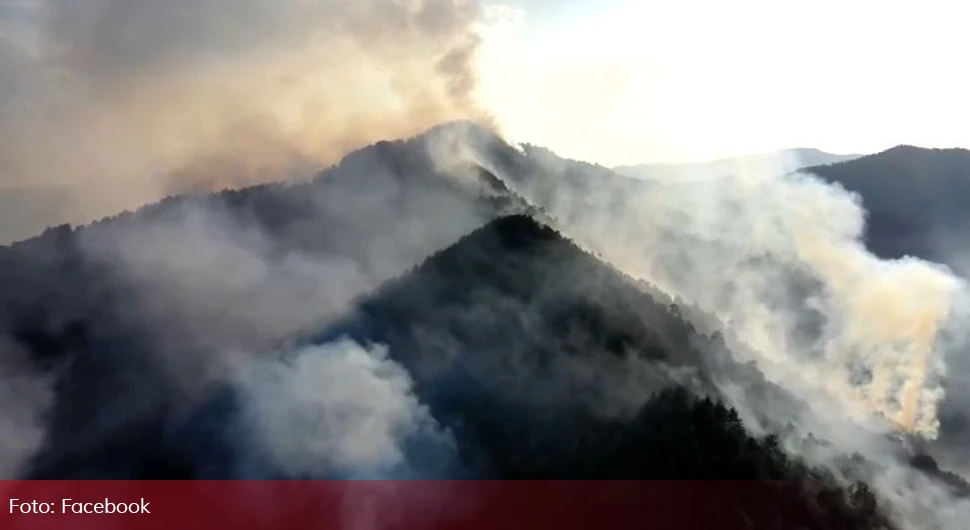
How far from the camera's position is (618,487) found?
4238mm

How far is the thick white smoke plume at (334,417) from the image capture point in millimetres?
4129

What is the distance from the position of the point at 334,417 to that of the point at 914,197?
13.4 feet

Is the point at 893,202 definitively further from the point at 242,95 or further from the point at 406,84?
the point at 242,95

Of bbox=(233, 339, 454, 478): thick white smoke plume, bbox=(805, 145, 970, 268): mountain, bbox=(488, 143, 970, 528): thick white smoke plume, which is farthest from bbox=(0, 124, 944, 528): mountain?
bbox=(805, 145, 970, 268): mountain

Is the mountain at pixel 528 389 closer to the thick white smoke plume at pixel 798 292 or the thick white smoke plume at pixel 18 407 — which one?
the thick white smoke plume at pixel 18 407

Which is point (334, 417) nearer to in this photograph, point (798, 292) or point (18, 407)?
point (18, 407)

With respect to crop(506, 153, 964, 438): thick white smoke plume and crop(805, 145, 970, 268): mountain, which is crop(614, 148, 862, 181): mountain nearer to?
crop(506, 153, 964, 438): thick white smoke plume

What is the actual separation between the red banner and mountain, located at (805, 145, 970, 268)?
208cm

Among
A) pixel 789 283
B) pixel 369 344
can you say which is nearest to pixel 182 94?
pixel 369 344

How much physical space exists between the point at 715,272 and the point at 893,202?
4.99 feet

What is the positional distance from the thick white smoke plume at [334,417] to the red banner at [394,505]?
12cm

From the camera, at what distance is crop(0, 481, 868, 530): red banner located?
3.95m

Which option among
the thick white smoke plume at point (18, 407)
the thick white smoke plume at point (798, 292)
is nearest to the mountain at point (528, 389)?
the thick white smoke plume at point (18, 407)

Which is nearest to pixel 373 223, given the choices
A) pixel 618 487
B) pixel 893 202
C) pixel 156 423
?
pixel 156 423
